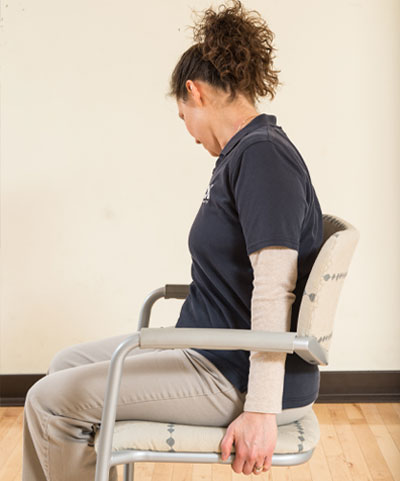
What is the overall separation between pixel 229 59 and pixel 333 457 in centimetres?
133

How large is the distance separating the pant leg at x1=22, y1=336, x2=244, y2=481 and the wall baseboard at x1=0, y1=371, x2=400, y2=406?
138 cm

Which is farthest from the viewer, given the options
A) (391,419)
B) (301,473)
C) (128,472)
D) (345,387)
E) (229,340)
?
→ (345,387)

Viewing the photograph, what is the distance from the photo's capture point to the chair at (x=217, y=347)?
1.03 m

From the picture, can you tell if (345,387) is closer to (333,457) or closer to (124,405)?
(333,457)

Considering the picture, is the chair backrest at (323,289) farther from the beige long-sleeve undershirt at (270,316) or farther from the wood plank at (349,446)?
the wood plank at (349,446)

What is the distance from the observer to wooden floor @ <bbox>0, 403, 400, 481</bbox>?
195 centimetres

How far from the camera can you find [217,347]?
3.37 ft

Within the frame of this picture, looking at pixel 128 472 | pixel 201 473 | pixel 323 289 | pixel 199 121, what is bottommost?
pixel 201 473

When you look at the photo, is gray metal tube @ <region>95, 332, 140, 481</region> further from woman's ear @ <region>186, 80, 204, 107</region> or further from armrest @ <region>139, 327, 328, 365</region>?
woman's ear @ <region>186, 80, 204, 107</region>

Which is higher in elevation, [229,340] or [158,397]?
[229,340]

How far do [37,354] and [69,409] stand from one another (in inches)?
55.1

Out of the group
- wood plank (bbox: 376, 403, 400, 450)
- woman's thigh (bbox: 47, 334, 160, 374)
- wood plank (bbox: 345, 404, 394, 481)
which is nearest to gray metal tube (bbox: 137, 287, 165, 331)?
woman's thigh (bbox: 47, 334, 160, 374)

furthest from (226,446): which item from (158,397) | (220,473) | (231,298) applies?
(220,473)

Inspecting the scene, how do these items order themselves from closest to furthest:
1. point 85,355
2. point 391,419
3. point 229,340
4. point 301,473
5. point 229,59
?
1. point 229,340
2. point 229,59
3. point 85,355
4. point 301,473
5. point 391,419
